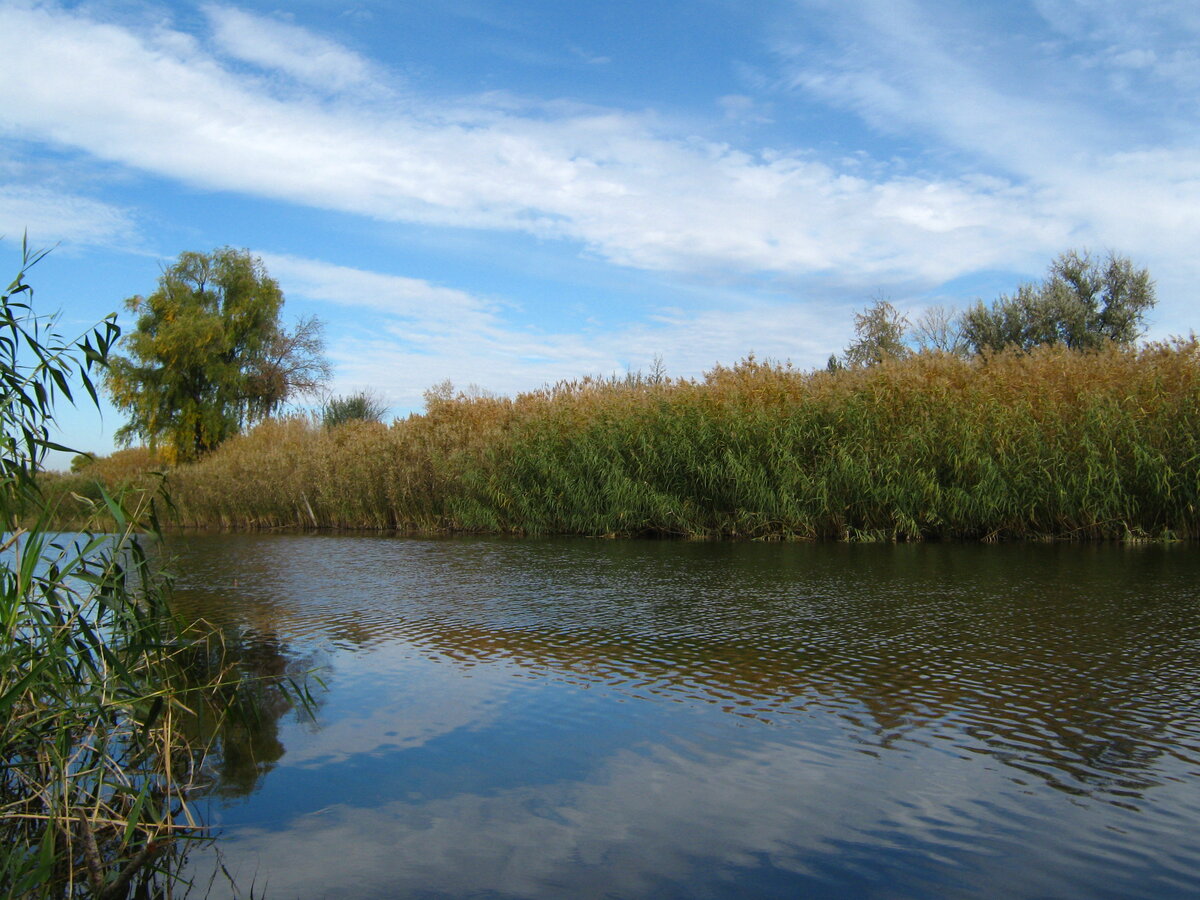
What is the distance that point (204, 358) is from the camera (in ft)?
105

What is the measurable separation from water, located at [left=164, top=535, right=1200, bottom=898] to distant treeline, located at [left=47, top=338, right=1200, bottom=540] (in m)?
4.42

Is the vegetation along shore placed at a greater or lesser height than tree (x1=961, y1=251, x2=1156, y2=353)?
lesser

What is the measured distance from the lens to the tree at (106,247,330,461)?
31969 mm

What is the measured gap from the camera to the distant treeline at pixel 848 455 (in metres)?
9.90

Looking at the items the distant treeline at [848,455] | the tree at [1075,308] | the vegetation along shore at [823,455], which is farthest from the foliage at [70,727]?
the tree at [1075,308]

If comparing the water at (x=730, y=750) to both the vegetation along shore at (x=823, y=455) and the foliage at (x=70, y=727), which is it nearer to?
the foliage at (x=70, y=727)

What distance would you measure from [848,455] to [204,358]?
27.7 meters

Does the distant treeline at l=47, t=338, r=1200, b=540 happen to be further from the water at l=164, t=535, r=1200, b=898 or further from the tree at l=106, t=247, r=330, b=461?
the tree at l=106, t=247, r=330, b=461

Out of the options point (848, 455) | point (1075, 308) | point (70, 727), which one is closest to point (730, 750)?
point (70, 727)

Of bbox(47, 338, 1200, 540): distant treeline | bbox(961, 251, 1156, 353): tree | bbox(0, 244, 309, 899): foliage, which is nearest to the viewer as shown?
bbox(0, 244, 309, 899): foliage

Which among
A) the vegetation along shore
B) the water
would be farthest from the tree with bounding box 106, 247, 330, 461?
the water

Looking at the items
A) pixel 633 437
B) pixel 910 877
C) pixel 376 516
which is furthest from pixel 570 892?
pixel 376 516

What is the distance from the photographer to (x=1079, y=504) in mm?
9906

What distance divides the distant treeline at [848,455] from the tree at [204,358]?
802 inches
